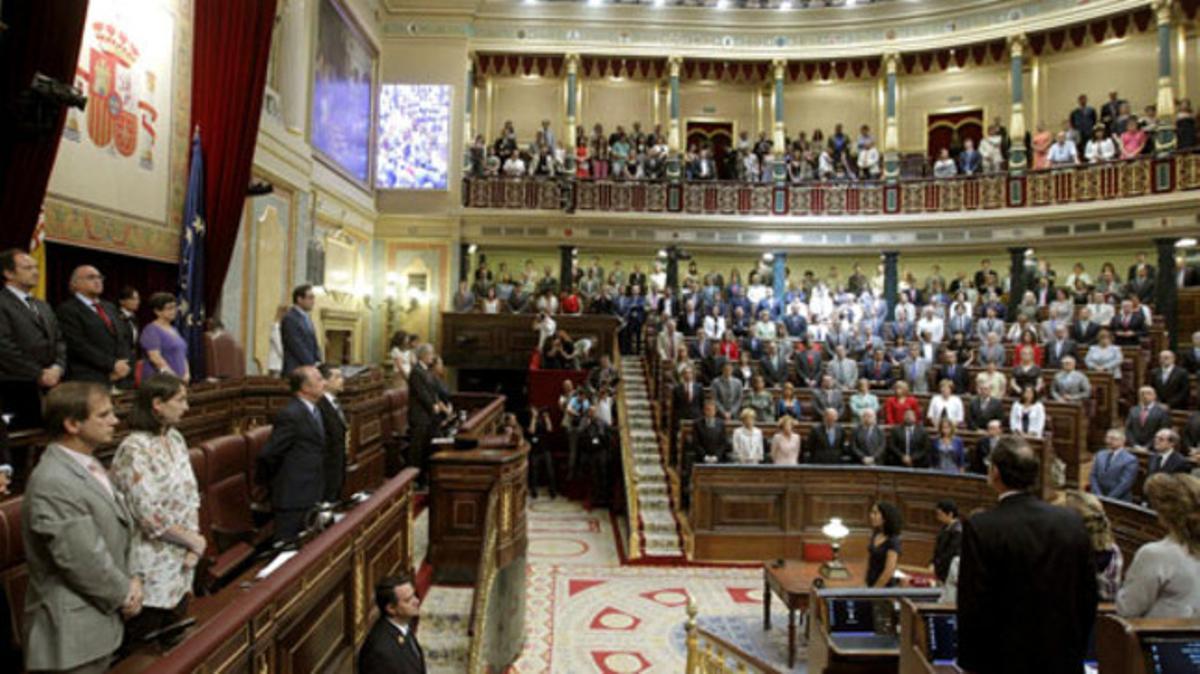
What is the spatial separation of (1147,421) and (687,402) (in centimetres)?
517

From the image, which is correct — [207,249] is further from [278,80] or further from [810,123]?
Result: [810,123]

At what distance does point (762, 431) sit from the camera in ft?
31.4

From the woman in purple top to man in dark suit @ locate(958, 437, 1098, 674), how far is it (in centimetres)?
462

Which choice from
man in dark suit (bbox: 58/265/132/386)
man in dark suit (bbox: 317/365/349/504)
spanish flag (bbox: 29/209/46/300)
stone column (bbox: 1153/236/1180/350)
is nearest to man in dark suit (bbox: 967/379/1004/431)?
Answer: stone column (bbox: 1153/236/1180/350)

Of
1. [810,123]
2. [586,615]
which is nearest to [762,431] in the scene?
[586,615]

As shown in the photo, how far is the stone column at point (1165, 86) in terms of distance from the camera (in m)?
13.8

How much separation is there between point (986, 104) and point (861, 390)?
12.0 meters

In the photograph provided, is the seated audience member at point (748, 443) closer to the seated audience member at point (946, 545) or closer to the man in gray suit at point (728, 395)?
the man in gray suit at point (728, 395)

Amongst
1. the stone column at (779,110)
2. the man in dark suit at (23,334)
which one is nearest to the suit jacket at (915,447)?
the man in dark suit at (23,334)

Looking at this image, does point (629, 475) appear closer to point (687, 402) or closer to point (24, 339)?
point (687, 402)

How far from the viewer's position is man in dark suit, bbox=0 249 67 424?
12.7 ft

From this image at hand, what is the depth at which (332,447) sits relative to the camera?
405 centimetres

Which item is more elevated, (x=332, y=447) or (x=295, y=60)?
(x=295, y=60)

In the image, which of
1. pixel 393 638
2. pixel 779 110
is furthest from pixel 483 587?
pixel 779 110
